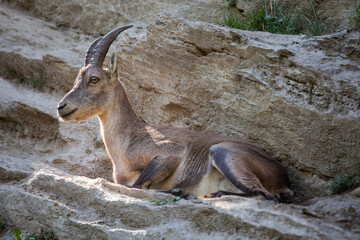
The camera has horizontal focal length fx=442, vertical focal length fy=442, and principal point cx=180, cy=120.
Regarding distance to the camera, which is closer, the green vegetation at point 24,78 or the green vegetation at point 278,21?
the green vegetation at point 278,21

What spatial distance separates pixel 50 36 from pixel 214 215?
6566 mm

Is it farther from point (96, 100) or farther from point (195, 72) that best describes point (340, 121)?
point (96, 100)

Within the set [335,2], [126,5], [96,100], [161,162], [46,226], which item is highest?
[335,2]

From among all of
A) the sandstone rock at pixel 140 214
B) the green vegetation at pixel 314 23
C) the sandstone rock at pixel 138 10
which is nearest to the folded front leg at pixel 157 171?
the sandstone rock at pixel 140 214

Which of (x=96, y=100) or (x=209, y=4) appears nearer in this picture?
(x=96, y=100)

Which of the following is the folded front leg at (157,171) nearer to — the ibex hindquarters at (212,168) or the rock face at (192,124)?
the ibex hindquarters at (212,168)

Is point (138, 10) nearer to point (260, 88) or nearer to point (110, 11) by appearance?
point (110, 11)

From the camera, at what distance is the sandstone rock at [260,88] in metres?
5.63

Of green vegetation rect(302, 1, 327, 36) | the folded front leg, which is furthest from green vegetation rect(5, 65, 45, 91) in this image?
green vegetation rect(302, 1, 327, 36)

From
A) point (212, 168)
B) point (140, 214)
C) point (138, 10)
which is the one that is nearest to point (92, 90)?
point (212, 168)

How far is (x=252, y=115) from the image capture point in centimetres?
626

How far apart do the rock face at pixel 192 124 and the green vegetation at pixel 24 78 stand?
0.02 metres

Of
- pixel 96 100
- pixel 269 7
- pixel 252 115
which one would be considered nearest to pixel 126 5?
pixel 269 7

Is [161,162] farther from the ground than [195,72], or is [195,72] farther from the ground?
[195,72]
